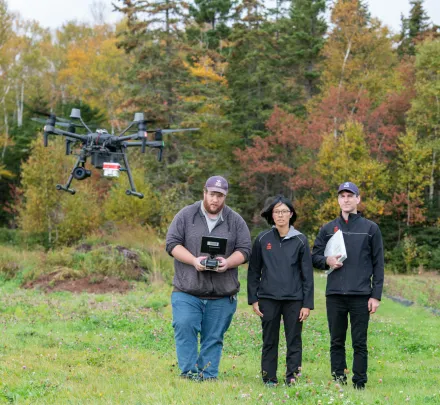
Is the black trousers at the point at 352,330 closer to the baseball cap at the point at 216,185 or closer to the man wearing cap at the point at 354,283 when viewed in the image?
the man wearing cap at the point at 354,283

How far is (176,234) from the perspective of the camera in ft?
19.8

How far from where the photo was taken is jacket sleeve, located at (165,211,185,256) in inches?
236

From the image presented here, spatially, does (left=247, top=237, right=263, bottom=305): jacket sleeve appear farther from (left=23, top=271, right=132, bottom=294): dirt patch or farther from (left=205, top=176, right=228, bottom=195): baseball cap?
(left=23, top=271, right=132, bottom=294): dirt patch

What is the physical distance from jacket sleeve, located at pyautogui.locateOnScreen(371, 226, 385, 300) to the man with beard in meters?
1.32

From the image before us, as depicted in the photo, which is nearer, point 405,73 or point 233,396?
point 233,396

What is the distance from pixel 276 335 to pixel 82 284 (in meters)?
12.8

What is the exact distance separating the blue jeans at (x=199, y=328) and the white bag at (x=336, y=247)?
1138 millimetres

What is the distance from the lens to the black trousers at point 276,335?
19.8ft

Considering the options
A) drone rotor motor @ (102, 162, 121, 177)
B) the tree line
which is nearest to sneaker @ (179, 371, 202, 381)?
→ drone rotor motor @ (102, 162, 121, 177)

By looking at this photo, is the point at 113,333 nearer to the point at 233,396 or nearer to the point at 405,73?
the point at 233,396

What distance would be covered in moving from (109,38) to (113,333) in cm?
4381

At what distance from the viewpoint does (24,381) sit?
18.4 ft

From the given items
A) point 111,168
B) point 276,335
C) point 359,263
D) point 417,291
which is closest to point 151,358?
A: point 276,335

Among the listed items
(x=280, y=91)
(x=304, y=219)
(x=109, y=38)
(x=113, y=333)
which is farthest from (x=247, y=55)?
(x=113, y=333)
